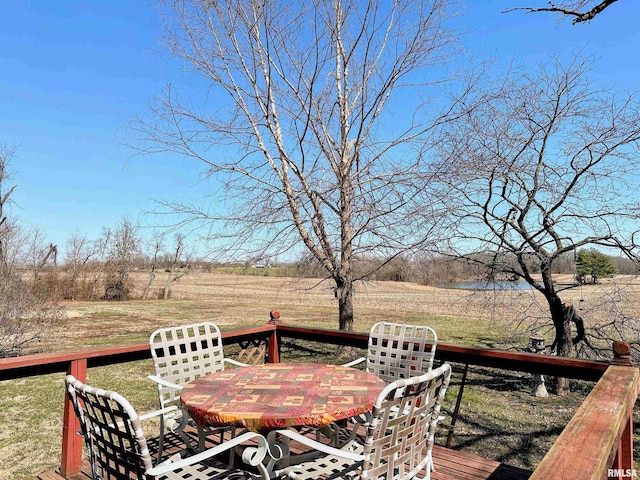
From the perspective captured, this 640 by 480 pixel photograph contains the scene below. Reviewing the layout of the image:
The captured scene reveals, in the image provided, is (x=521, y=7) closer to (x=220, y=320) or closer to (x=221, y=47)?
(x=221, y=47)

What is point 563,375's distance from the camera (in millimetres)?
2535

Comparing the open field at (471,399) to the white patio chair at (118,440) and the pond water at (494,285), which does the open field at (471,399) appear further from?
the white patio chair at (118,440)

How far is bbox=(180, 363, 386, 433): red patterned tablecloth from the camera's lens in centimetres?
179

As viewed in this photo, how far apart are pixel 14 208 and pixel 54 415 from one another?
1076cm

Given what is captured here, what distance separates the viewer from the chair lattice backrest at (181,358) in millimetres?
2703

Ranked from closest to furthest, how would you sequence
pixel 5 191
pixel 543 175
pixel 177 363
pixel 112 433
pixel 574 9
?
pixel 112 433 → pixel 177 363 → pixel 574 9 → pixel 543 175 → pixel 5 191

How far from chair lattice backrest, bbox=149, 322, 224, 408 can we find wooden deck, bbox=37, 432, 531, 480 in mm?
667

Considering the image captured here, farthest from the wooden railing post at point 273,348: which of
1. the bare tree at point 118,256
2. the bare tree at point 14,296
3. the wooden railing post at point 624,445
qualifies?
the bare tree at point 118,256

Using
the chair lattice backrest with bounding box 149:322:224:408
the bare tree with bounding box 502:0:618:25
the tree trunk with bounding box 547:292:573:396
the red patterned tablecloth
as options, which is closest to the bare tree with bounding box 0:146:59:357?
the chair lattice backrest with bounding box 149:322:224:408

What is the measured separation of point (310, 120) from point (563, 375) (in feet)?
15.7

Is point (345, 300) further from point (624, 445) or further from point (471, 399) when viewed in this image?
point (624, 445)

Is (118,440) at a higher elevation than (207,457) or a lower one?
higher

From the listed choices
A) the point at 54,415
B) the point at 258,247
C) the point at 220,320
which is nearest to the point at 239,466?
the point at 258,247

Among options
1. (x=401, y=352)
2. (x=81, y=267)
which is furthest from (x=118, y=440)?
(x=81, y=267)
